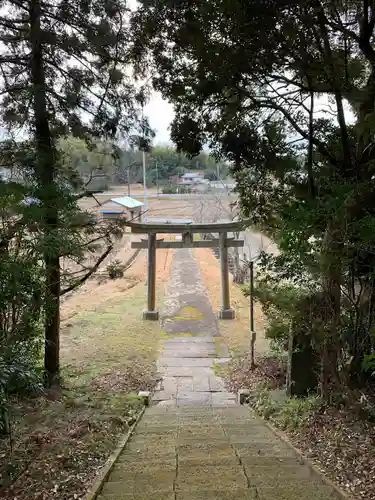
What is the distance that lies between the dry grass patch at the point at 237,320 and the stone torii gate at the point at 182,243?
0.49 meters

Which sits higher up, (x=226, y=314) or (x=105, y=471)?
(x=105, y=471)

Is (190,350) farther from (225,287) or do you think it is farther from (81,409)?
(81,409)

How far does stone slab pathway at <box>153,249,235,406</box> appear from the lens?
7.27m

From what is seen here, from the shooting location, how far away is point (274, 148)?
541 centimetres

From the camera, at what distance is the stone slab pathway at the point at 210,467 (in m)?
2.95

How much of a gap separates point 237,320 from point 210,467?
8.40 meters

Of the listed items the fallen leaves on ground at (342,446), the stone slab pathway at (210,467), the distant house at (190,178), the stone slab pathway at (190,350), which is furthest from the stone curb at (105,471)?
the distant house at (190,178)

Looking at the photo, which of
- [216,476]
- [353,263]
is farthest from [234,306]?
[216,476]

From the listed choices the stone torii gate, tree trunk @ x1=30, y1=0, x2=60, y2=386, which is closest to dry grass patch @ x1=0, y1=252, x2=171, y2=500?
the stone torii gate

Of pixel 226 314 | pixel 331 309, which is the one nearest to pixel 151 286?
pixel 226 314

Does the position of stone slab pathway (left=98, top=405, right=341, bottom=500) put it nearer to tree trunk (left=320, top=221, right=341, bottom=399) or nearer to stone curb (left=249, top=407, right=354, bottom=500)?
stone curb (left=249, top=407, right=354, bottom=500)

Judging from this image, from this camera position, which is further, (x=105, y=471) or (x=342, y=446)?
(x=342, y=446)

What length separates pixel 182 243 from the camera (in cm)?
1159

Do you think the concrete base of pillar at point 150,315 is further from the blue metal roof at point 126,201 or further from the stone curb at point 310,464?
the stone curb at point 310,464
